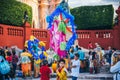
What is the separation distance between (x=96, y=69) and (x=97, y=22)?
46.0ft

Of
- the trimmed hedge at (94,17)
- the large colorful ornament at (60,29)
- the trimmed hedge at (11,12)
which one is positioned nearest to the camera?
the large colorful ornament at (60,29)

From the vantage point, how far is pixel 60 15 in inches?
715

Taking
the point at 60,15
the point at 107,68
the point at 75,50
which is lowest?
the point at 107,68

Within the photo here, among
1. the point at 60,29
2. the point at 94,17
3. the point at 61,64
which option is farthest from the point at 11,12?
the point at 61,64

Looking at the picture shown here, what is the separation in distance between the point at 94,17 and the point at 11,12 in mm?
9513

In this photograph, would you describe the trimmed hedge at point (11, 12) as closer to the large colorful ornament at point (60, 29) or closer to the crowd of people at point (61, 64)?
the crowd of people at point (61, 64)

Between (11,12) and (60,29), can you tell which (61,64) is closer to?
(60,29)

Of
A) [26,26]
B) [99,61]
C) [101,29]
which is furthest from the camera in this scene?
[101,29]

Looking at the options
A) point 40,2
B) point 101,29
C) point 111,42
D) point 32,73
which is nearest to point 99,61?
point 32,73

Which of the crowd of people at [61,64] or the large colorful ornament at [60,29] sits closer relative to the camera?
the crowd of people at [61,64]

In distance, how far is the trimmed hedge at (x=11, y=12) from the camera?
2797 centimetres

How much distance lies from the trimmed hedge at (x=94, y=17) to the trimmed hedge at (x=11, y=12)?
251 inches

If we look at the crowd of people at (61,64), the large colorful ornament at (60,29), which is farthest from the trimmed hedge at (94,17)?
the large colorful ornament at (60,29)

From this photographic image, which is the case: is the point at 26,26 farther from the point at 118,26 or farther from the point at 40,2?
the point at 40,2
